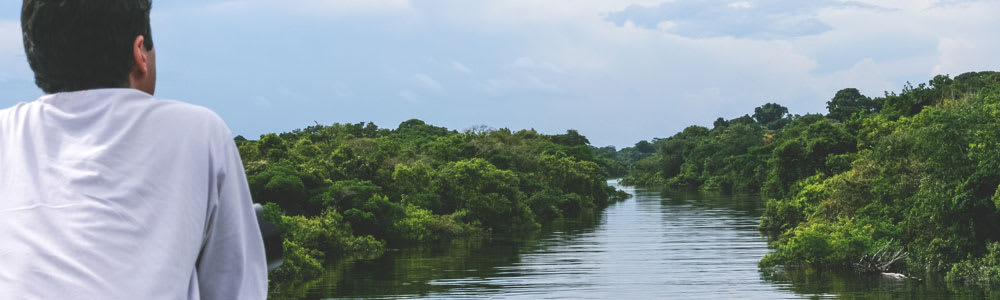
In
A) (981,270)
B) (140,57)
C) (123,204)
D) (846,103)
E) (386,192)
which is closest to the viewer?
(123,204)

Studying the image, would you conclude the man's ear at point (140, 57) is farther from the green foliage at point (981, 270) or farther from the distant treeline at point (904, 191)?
the green foliage at point (981, 270)

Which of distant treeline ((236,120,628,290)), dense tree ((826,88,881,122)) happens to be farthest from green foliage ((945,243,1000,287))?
dense tree ((826,88,881,122))

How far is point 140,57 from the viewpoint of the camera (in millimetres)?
1193

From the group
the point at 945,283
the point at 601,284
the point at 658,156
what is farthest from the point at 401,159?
the point at 658,156

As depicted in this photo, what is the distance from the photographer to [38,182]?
3.65 ft

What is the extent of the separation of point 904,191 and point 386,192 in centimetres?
2327

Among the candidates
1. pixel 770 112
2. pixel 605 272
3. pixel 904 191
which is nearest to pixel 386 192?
pixel 605 272

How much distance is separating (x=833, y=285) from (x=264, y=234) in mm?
30357

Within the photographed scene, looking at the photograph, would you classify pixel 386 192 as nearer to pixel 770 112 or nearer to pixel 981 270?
pixel 981 270

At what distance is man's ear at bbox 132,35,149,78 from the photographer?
1187 millimetres

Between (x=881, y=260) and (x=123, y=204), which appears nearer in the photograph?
(x=123, y=204)

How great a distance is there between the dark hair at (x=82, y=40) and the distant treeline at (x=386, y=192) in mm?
28951

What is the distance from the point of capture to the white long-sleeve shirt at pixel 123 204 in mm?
1062

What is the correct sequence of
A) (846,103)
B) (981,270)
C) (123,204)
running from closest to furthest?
(123,204), (981,270), (846,103)
